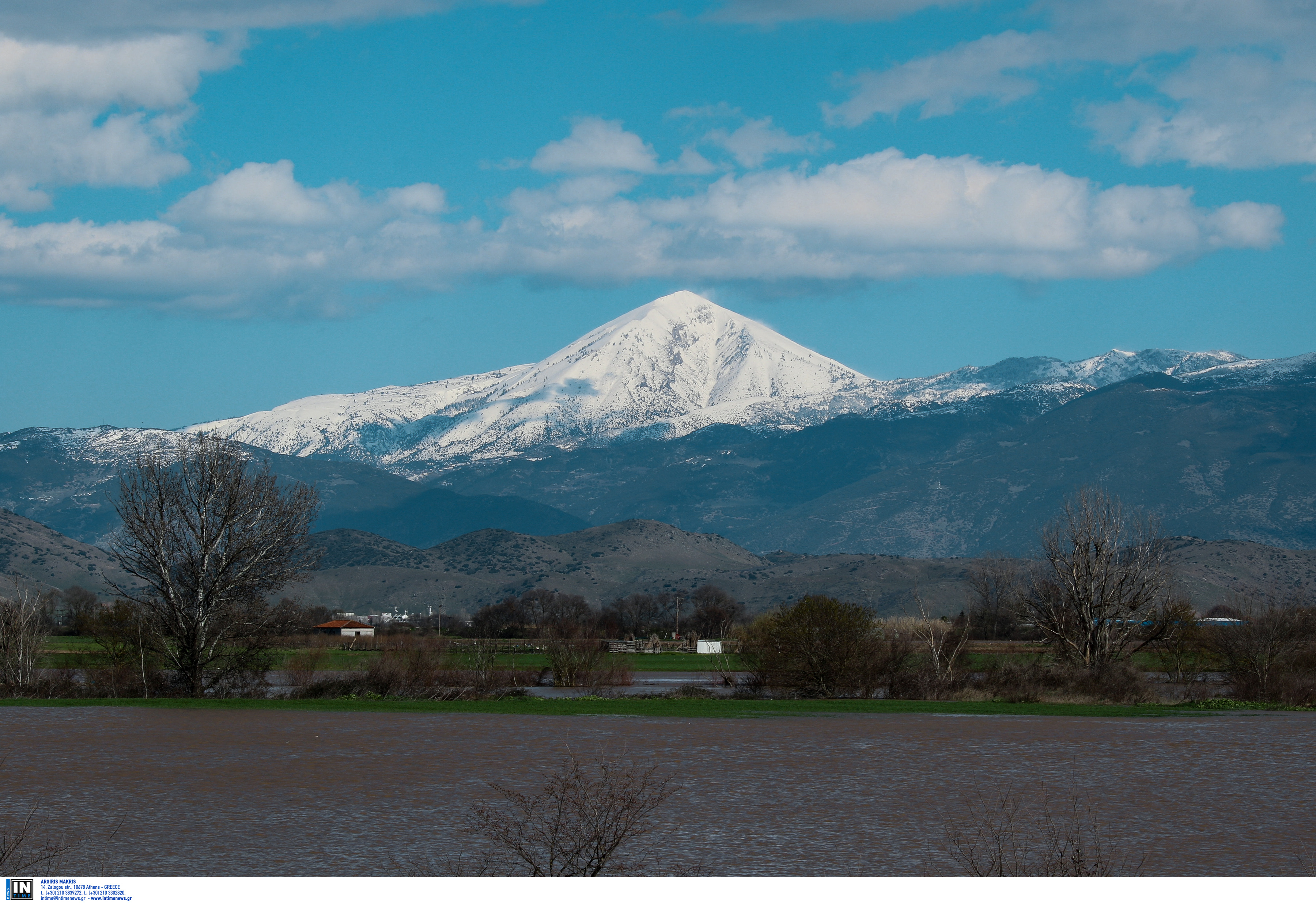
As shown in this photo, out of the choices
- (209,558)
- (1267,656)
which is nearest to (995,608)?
(1267,656)

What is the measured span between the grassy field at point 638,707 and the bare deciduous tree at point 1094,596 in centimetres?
880

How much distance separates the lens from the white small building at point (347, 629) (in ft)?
438

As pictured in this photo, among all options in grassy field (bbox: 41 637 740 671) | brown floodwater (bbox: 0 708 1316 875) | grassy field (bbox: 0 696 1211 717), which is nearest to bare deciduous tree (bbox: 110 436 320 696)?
grassy field (bbox: 0 696 1211 717)

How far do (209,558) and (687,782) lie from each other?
25.8 metres

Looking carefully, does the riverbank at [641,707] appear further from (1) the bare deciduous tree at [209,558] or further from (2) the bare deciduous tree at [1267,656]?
(2) the bare deciduous tree at [1267,656]

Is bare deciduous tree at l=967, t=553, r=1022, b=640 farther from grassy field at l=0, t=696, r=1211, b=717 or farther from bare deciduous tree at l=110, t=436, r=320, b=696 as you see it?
bare deciduous tree at l=110, t=436, r=320, b=696

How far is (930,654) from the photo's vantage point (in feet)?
172

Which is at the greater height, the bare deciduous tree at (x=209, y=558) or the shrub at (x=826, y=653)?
the bare deciduous tree at (x=209, y=558)

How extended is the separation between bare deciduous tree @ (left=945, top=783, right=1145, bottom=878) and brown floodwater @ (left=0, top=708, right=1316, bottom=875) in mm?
377

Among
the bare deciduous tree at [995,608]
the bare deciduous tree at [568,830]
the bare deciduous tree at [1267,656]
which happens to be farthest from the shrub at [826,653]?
the bare deciduous tree at [995,608]

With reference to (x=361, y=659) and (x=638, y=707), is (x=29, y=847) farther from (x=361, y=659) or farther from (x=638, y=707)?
(x=361, y=659)

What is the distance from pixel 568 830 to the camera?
54.8 ft

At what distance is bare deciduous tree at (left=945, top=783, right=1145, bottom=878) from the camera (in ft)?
47.1

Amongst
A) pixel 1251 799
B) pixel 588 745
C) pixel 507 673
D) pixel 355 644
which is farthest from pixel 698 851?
pixel 355 644
